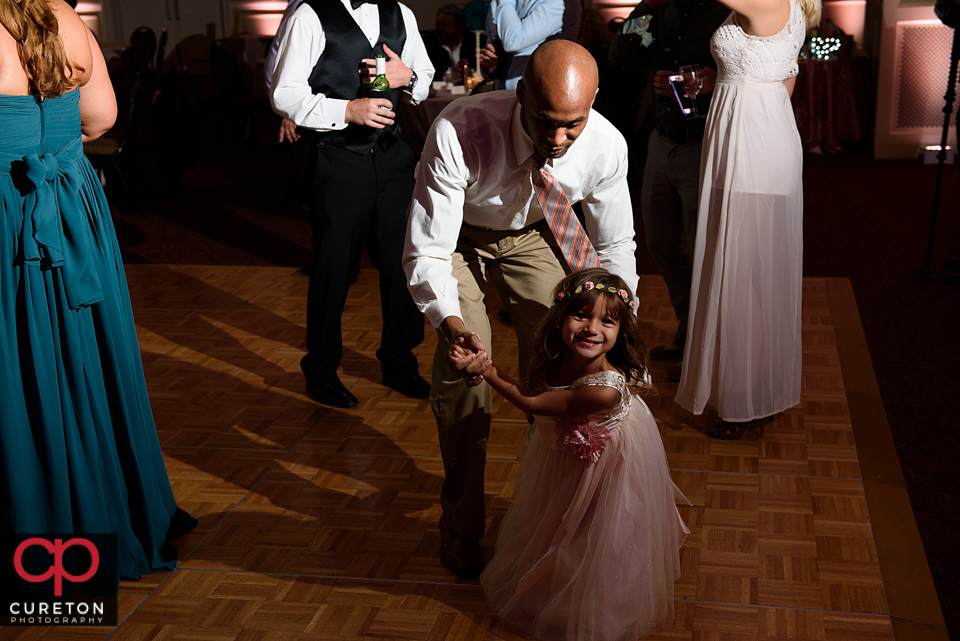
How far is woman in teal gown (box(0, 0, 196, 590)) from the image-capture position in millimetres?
1977

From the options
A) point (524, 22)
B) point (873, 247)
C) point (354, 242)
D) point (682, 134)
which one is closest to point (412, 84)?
point (354, 242)

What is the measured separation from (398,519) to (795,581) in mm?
1026

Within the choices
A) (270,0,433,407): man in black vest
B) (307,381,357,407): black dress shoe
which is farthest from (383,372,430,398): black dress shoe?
(307,381,357,407): black dress shoe

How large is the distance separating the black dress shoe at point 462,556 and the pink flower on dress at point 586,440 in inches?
16.7

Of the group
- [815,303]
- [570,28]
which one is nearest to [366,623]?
[815,303]

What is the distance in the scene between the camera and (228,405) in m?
3.31

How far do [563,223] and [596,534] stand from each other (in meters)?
0.69

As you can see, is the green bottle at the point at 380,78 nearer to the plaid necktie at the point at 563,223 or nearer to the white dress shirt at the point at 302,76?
the white dress shirt at the point at 302,76

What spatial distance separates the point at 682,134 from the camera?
3193mm

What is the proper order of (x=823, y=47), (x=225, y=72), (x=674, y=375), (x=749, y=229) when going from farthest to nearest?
(x=225, y=72), (x=823, y=47), (x=674, y=375), (x=749, y=229)

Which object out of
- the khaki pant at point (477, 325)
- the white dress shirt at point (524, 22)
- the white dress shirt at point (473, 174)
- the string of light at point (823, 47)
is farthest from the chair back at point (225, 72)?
the white dress shirt at point (473, 174)

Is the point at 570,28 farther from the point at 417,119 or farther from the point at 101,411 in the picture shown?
the point at 101,411

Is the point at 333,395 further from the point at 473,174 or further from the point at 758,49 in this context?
the point at 758,49

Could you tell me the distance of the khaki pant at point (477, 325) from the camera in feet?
7.11
